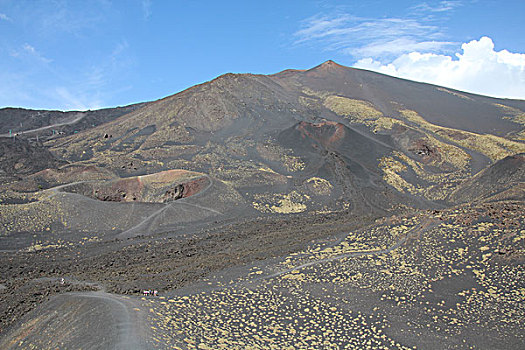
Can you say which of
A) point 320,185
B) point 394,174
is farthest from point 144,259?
point 394,174

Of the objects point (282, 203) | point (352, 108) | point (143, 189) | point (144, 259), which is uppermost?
point (352, 108)

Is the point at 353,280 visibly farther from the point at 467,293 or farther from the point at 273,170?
the point at 273,170

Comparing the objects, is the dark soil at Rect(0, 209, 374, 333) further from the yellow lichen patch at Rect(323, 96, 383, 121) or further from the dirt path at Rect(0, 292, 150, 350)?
A: the yellow lichen patch at Rect(323, 96, 383, 121)

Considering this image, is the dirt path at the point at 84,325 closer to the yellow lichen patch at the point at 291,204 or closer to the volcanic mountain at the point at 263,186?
the volcanic mountain at the point at 263,186

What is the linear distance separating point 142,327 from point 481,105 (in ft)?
261

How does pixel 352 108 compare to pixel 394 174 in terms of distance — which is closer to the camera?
pixel 394 174

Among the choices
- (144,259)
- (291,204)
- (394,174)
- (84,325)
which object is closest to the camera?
(84,325)

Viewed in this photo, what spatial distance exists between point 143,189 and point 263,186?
11.5m

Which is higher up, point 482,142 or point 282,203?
point 482,142

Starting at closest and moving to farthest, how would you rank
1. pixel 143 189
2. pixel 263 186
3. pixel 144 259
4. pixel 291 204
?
pixel 144 259 < pixel 291 204 < pixel 143 189 < pixel 263 186

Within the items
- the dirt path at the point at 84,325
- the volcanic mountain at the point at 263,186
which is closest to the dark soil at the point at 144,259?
the volcanic mountain at the point at 263,186

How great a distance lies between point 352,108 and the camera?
2557 inches

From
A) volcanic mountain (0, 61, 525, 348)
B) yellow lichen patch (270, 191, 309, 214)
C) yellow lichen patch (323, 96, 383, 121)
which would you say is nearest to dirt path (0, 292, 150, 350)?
volcanic mountain (0, 61, 525, 348)

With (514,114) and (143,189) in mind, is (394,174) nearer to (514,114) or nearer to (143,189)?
(143,189)
